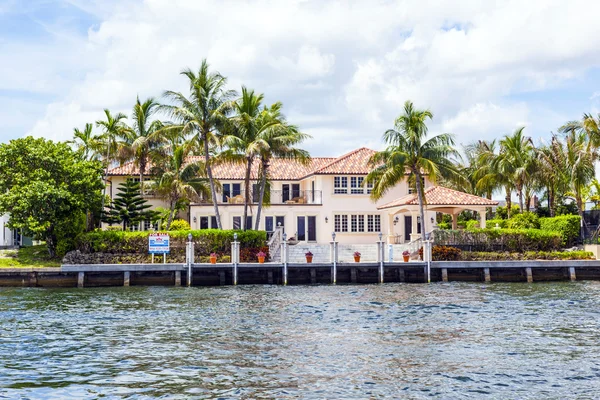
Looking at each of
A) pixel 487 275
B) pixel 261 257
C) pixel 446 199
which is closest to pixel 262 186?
pixel 261 257

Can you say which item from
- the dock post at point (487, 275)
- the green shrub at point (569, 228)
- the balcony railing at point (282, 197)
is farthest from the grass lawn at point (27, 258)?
the green shrub at point (569, 228)

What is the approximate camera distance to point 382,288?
1302 inches

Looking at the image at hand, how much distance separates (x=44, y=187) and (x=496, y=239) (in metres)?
24.9

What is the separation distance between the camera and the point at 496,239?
131 feet

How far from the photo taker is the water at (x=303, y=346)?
1372 cm

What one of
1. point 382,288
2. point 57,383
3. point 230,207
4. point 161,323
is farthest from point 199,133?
point 57,383

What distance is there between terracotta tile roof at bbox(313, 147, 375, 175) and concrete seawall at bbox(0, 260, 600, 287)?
16.1 metres

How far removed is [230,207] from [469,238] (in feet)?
59.2

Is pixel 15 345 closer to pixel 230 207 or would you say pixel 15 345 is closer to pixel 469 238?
pixel 469 238

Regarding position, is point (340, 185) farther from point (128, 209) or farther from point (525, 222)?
point (128, 209)

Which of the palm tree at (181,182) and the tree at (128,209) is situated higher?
the palm tree at (181,182)

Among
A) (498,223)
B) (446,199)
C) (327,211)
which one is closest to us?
(446,199)

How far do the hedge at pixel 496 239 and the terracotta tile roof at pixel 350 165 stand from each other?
42.4 feet

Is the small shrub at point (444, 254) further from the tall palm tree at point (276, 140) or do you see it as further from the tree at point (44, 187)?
the tree at point (44, 187)
